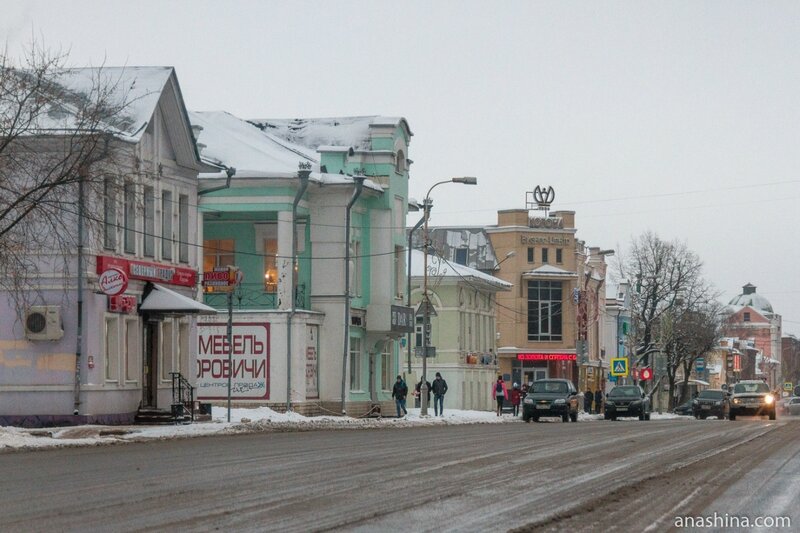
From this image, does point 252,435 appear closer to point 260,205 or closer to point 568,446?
point 568,446

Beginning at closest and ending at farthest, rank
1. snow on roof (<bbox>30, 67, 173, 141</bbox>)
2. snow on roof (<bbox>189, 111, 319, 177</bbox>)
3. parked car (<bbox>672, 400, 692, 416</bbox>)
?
snow on roof (<bbox>30, 67, 173, 141</bbox>), snow on roof (<bbox>189, 111, 319, 177</bbox>), parked car (<bbox>672, 400, 692, 416</bbox>)

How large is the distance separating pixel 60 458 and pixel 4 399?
46.0ft

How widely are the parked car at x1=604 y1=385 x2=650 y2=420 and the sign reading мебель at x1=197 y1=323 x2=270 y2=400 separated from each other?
19.2m

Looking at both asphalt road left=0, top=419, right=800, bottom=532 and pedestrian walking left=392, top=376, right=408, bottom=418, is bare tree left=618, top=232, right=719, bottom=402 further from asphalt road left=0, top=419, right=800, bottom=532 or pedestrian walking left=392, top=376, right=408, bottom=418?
asphalt road left=0, top=419, right=800, bottom=532

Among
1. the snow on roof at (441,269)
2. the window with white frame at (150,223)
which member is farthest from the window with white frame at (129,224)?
the snow on roof at (441,269)

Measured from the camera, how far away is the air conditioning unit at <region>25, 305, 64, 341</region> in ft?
118

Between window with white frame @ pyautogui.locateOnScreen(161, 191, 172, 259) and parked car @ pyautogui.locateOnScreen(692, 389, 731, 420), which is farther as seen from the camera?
parked car @ pyautogui.locateOnScreen(692, 389, 731, 420)

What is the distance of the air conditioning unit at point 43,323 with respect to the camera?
36062 millimetres

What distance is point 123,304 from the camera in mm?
38094

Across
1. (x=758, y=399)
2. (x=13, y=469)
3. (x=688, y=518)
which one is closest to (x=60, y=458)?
(x=13, y=469)

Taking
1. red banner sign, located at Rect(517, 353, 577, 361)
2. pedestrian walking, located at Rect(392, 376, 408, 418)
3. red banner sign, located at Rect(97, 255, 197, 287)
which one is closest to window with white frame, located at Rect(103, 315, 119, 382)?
red banner sign, located at Rect(97, 255, 197, 287)

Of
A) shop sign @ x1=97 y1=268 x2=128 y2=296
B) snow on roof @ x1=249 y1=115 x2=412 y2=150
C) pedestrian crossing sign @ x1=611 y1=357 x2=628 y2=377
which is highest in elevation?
snow on roof @ x1=249 y1=115 x2=412 y2=150

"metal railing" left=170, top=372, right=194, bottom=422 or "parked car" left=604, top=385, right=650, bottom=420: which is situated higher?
"metal railing" left=170, top=372, right=194, bottom=422

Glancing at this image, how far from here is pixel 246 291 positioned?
2083 inches
